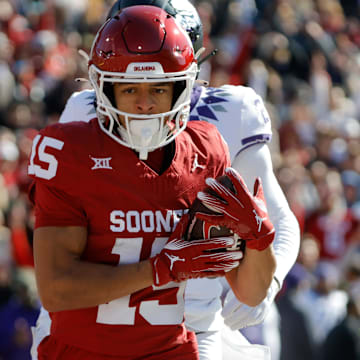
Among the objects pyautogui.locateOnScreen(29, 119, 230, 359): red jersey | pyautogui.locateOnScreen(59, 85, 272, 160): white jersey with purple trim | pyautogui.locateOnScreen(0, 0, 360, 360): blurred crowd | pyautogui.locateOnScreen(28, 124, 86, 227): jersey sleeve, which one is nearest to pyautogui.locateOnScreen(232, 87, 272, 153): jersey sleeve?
pyautogui.locateOnScreen(59, 85, 272, 160): white jersey with purple trim

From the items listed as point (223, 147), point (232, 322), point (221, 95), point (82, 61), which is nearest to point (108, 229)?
point (223, 147)

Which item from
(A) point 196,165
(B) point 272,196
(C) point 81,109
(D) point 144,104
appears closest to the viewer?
(D) point 144,104

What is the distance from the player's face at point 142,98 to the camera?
8.11 feet

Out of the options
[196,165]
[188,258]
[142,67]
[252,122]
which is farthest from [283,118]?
[188,258]

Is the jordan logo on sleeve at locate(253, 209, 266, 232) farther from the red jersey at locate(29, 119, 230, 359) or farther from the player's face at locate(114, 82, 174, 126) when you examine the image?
the player's face at locate(114, 82, 174, 126)

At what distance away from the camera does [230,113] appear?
3375mm

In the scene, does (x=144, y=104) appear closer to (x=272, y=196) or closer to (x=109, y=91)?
(x=109, y=91)

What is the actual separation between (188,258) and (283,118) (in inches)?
299

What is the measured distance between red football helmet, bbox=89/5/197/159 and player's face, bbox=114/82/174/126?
0.02m

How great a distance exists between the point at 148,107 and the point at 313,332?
482 cm

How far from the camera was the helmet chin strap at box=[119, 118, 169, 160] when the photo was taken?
246 centimetres

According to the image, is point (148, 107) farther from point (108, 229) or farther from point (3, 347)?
point (3, 347)

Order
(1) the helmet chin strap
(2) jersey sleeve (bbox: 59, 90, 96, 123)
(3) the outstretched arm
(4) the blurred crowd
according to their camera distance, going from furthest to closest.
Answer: (4) the blurred crowd → (2) jersey sleeve (bbox: 59, 90, 96, 123) → (3) the outstretched arm → (1) the helmet chin strap

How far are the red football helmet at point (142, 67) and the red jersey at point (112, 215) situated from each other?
72 mm
